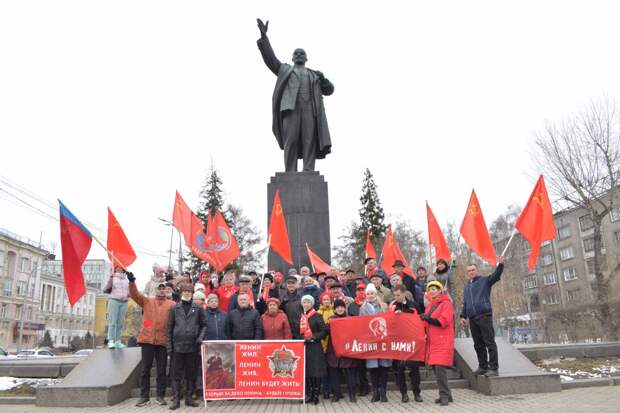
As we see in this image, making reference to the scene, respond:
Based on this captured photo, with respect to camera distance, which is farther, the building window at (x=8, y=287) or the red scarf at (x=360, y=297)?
the building window at (x=8, y=287)

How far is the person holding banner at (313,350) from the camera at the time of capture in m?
7.94

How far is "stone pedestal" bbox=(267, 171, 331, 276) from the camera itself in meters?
13.5

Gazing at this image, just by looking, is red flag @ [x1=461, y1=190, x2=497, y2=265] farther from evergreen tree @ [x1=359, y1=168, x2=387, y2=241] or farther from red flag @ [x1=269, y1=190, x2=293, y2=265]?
evergreen tree @ [x1=359, y1=168, x2=387, y2=241]

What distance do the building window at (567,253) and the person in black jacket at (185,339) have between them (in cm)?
6168

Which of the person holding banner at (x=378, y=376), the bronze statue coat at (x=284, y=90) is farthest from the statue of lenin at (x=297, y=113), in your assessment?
the person holding banner at (x=378, y=376)

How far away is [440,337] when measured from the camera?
7762 mm

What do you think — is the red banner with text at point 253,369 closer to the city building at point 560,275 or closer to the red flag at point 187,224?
the red flag at point 187,224

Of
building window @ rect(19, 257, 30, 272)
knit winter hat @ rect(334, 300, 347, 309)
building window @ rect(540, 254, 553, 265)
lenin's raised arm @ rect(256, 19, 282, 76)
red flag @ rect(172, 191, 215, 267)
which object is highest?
building window @ rect(19, 257, 30, 272)

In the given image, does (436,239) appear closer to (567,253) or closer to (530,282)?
(567,253)

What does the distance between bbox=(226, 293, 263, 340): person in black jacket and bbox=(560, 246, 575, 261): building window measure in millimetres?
61010

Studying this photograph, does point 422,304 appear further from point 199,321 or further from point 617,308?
point 617,308

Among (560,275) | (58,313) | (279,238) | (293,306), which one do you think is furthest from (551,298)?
(58,313)

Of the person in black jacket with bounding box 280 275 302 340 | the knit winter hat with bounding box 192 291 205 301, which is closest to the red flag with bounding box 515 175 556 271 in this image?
the person in black jacket with bounding box 280 275 302 340

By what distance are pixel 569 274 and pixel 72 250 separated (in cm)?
6370
